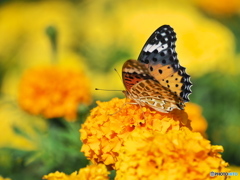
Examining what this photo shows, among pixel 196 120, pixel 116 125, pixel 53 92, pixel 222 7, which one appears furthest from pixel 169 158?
pixel 222 7

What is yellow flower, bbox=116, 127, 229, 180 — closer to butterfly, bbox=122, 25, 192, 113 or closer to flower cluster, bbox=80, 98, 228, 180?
flower cluster, bbox=80, 98, 228, 180

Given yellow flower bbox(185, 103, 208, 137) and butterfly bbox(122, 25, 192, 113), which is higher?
yellow flower bbox(185, 103, 208, 137)

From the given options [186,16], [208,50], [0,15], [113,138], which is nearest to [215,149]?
[113,138]

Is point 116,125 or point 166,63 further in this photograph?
point 166,63

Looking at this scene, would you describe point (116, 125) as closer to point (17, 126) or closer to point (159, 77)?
point (159, 77)

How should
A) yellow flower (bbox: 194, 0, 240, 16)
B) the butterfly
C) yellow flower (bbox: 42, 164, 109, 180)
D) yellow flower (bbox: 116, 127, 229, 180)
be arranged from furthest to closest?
yellow flower (bbox: 194, 0, 240, 16) → the butterfly → yellow flower (bbox: 42, 164, 109, 180) → yellow flower (bbox: 116, 127, 229, 180)

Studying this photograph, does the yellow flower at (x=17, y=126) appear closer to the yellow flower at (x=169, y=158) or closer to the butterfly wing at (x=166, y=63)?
the butterfly wing at (x=166, y=63)

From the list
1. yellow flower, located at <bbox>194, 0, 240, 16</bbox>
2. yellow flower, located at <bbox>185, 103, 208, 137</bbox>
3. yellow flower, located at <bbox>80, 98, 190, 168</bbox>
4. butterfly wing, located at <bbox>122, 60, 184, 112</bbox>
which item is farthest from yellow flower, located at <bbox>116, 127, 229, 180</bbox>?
yellow flower, located at <bbox>194, 0, 240, 16</bbox>
